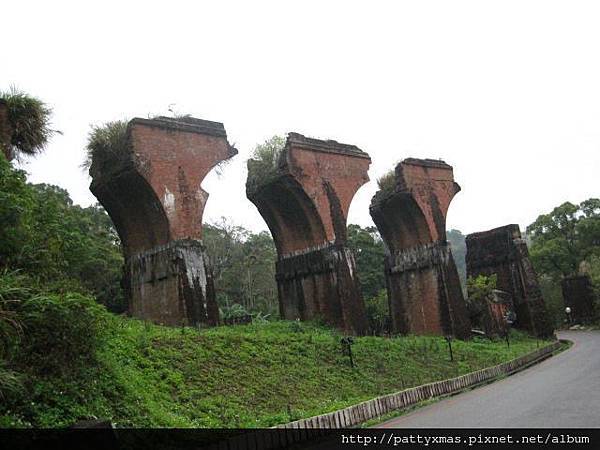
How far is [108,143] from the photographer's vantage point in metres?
15.6

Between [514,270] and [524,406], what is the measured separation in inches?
795

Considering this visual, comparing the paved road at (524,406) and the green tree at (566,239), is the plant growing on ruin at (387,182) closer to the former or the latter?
the paved road at (524,406)

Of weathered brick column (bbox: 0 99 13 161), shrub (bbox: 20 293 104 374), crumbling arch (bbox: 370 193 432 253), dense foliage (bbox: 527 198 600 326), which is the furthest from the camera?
dense foliage (bbox: 527 198 600 326)

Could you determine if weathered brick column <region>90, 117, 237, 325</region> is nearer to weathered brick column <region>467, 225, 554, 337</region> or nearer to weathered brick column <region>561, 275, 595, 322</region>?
weathered brick column <region>467, 225, 554, 337</region>

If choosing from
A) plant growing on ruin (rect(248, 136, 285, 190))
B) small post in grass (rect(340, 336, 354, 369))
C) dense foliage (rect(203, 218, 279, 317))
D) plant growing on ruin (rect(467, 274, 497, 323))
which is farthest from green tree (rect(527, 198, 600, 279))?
small post in grass (rect(340, 336, 354, 369))

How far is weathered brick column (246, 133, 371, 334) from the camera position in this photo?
60.4ft

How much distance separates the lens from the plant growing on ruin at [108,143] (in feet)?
50.4

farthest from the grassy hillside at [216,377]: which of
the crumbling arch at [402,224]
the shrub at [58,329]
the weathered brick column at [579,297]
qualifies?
the weathered brick column at [579,297]

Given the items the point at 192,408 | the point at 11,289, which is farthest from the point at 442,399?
the point at 11,289

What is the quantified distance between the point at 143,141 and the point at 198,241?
2.98m

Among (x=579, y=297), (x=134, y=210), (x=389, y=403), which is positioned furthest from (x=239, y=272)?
(x=389, y=403)

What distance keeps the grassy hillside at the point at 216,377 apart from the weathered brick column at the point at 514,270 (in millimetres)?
11403

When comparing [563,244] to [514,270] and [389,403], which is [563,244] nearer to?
[514,270]

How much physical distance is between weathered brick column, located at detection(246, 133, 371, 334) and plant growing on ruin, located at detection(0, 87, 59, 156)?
7931 millimetres
